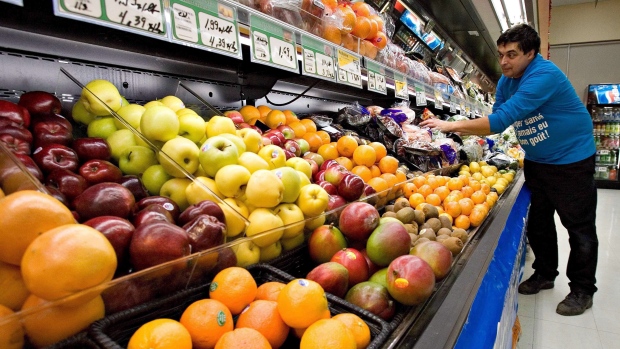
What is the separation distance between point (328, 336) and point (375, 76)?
67.3 inches

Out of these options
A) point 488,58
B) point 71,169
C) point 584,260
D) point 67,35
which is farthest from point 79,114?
point 488,58

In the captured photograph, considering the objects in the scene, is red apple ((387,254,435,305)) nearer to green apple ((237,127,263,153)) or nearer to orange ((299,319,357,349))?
orange ((299,319,357,349))

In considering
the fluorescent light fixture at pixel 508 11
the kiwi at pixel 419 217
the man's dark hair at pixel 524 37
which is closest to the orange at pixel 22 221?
the kiwi at pixel 419 217

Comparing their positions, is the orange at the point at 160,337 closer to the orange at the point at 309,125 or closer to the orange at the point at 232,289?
the orange at the point at 232,289

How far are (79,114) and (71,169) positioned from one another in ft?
1.19

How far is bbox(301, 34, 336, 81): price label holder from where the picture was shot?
4.67 ft

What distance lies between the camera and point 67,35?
1104mm

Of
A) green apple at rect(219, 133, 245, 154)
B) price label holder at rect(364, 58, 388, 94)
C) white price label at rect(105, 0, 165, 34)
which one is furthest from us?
Result: price label holder at rect(364, 58, 388, 94)

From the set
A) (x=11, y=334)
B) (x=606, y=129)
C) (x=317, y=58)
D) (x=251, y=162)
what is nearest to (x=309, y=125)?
(x=317, y=58)

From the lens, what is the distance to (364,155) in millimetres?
1738

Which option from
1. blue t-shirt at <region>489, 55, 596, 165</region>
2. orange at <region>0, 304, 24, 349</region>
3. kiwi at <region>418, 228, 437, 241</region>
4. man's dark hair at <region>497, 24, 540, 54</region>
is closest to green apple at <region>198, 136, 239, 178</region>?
orange at <region>0, 304, 24, 349</region>

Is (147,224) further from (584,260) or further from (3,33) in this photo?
(584,260)

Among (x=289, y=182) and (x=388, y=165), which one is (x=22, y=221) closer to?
(x=289, y=182)

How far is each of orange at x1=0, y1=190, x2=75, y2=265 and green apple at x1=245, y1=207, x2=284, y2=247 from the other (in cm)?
43
